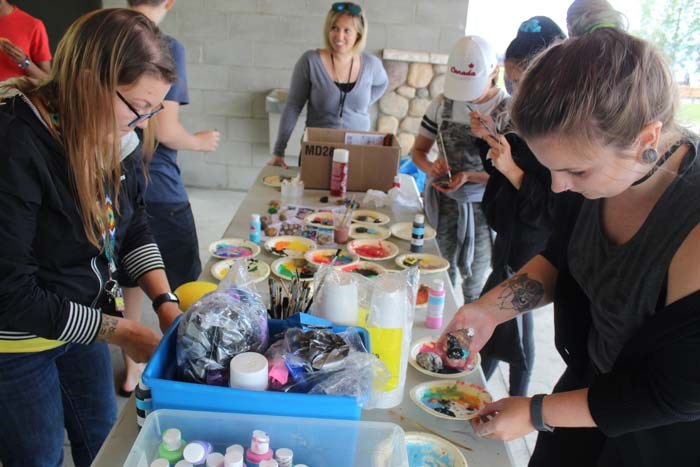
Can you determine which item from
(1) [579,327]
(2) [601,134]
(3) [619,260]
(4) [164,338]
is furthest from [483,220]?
(4) [164,338]

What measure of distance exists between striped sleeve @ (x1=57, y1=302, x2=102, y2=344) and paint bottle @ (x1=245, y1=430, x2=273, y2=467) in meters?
0.56

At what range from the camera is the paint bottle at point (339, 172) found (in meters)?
2.52

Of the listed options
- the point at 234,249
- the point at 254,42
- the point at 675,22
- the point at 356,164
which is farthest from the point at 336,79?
the point at 675,22

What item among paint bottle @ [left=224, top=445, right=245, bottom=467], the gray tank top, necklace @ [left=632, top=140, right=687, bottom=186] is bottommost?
paint bottle @ [left=224, top=445, right=245, bottom=467]

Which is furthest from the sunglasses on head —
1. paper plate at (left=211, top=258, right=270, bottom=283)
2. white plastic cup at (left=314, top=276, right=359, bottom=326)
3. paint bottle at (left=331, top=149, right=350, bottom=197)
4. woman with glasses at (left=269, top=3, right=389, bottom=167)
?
white plastic cup at (left=314, top=276, right=359, bottom=326)

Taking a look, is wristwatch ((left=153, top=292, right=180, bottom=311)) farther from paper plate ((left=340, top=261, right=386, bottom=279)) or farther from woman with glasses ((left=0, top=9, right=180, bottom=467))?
paper plate ((left=340, top=261, right=386, bottom=279))

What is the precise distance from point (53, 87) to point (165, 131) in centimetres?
104

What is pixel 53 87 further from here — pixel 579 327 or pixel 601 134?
pixel 579 327

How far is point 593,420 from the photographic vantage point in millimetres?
990

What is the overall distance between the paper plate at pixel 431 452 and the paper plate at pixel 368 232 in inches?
43.5

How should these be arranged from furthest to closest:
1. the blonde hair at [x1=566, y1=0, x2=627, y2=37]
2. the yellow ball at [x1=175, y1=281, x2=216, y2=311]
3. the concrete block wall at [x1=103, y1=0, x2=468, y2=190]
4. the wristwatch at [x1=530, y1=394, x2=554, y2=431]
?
1. the concrete block wall at [x1=103, y1=0, x2=468, y2=190]
2. the blonde hair at [x1=566, y1=0, x2=627, y2=37]
3. the yellow ball at [x1=175, y1=281, x2=216, y2=311]
4. the wristwatch at [x1=530, y1=394, x2=554, y2=431]

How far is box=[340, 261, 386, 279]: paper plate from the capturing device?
1852 mm

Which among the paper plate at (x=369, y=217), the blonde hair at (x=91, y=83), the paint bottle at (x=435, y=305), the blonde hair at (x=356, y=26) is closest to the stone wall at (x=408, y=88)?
the blonde hair at (x=356, y=26)

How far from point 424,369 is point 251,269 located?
0.72 m
